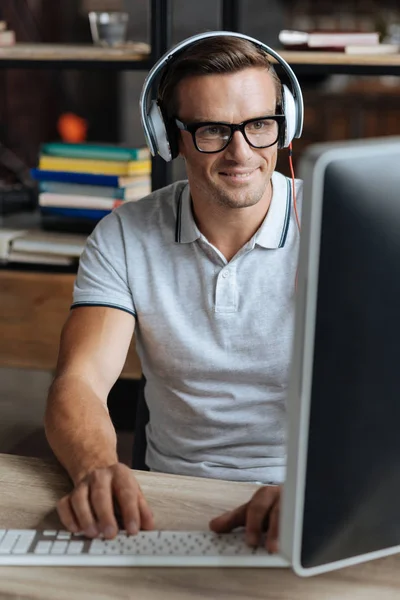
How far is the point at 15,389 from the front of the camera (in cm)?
336

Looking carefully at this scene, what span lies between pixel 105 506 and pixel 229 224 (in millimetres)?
634

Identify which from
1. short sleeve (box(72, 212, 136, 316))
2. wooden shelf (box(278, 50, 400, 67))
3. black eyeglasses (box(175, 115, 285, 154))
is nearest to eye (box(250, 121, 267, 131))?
black eyeglasses (box(175, 115, 285, 154))

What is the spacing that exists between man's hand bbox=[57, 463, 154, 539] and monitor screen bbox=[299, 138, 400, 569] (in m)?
0.26

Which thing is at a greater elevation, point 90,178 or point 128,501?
point 128,501

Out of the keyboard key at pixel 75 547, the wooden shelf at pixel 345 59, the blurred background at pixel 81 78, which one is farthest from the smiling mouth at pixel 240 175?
the blurred background at pixel 81 78

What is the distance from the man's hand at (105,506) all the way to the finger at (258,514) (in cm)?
12

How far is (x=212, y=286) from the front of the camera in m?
1.47

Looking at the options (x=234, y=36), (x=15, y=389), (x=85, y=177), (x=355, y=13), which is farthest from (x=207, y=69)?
(x=355, y=13)

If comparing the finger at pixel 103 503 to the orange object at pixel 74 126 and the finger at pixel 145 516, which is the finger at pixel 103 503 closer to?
the finger at pixel 145 516

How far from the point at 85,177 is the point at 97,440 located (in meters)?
1.56

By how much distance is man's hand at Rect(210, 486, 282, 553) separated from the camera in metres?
0.95

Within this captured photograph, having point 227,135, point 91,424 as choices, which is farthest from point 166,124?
point 91,424

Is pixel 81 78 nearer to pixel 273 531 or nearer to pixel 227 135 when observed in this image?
pixel 227 135

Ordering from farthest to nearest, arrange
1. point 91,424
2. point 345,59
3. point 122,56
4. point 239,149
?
1. point 122,56
2. point 345,59
3. point 239,149
4. point 91,424
